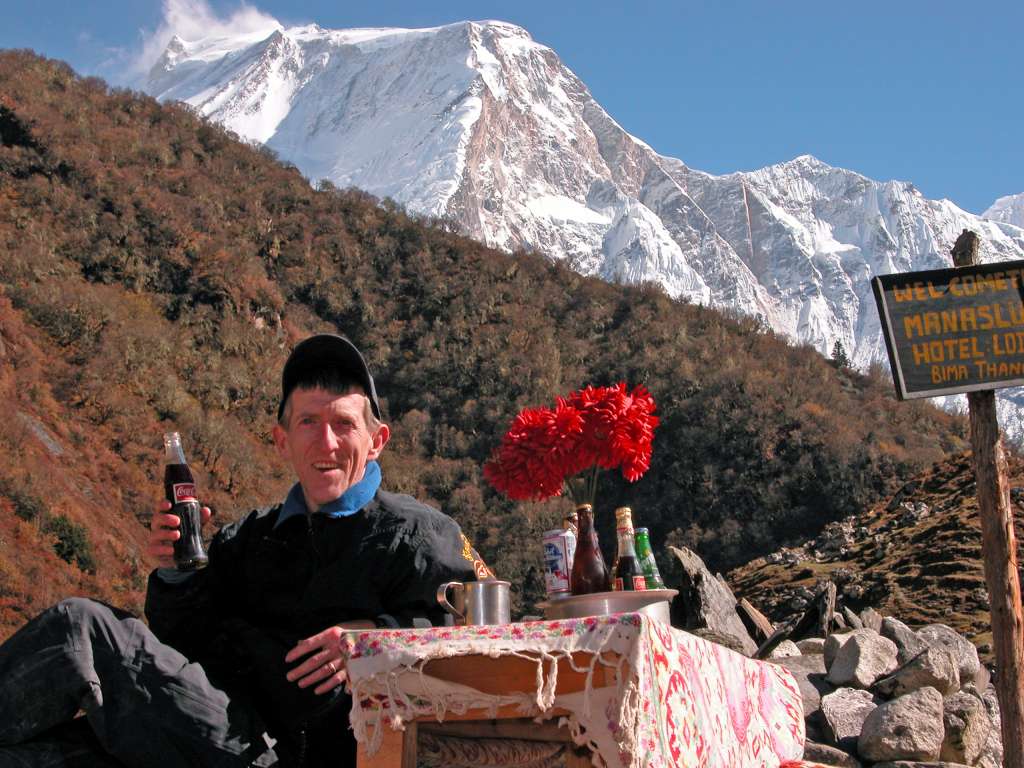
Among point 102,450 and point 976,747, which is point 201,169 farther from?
point 976,747

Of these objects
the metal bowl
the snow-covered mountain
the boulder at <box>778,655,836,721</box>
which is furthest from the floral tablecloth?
the snow-covered mountain

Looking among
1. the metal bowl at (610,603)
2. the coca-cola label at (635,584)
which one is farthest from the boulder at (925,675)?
the metal bowl at (610,603)

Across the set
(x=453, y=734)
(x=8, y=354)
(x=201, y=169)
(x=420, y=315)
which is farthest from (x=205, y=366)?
(x=453, y=734)

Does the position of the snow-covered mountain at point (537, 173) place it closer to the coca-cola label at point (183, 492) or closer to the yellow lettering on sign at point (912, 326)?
the yellow lettering on sign at point (912, 326)

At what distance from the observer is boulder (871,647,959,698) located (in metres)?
5.21

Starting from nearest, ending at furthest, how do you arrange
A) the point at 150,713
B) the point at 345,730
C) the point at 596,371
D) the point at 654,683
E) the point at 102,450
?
the point at 654,683 → the point at 150,713 → the point at 345,730 → the point at 102,450 → the point at 596,371

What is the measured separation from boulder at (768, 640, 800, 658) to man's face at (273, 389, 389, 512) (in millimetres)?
4664

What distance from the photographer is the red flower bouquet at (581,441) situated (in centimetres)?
282

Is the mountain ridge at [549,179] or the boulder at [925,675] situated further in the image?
the mountain ridge at [549,179]

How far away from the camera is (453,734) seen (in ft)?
6.06

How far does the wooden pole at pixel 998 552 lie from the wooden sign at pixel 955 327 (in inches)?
7.8

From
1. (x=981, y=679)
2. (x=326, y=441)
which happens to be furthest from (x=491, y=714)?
(x=981, y=679)

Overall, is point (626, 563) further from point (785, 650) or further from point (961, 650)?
point (785, 650)

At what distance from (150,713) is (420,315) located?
42.6 m
